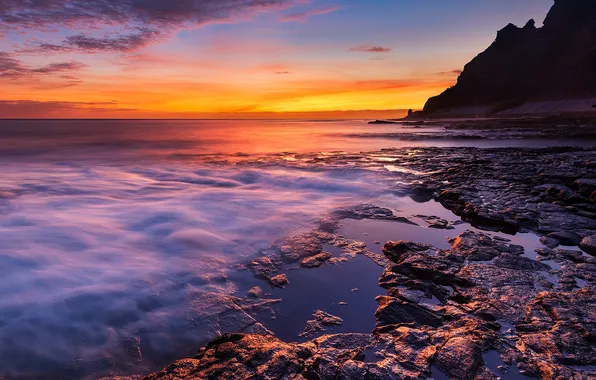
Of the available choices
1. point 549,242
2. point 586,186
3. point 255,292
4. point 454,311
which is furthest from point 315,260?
point 586,186

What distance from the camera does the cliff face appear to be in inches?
3538

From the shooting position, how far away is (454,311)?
4184 millimetres

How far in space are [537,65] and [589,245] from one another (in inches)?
4890

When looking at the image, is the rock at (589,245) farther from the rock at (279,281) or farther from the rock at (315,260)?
the rock at (279,281)

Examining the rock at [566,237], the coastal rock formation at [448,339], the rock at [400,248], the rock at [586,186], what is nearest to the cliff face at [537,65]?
the rock at [586,186]

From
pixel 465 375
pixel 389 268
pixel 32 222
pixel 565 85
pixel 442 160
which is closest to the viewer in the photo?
pixel 465 375

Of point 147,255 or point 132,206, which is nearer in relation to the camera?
point 147,255

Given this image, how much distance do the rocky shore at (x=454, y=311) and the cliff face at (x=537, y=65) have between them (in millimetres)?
101114

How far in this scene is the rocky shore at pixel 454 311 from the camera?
10.5 ft

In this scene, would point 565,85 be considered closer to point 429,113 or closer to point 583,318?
point 429,113

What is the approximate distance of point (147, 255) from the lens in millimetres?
6441

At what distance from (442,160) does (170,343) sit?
17.1m

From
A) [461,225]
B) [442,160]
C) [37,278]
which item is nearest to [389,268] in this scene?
[461,225]

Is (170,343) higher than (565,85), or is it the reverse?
(565,85)
